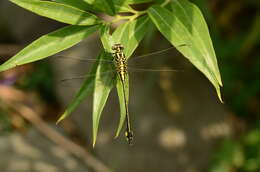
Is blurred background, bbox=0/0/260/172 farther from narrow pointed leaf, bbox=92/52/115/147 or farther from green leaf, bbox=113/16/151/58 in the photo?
narrow pointed leaf, bbox=92/52/115/147

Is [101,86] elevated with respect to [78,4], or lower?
lower

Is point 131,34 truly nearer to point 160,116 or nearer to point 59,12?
point 59,12

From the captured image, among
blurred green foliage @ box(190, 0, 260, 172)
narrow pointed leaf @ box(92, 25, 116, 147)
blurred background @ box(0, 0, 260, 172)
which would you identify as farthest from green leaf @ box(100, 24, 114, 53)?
blurred background @ box(0, 0, 260, 172)

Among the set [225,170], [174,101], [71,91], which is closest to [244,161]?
[225,170]

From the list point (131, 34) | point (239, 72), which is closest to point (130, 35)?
point (131, 34)

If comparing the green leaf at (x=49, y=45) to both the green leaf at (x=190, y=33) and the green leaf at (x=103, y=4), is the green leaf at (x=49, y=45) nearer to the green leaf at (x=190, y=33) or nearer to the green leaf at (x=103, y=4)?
the green leaf at (x=103, y=4)

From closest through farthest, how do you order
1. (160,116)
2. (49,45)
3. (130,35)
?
(49,45)
(130,35)
(160,116)
